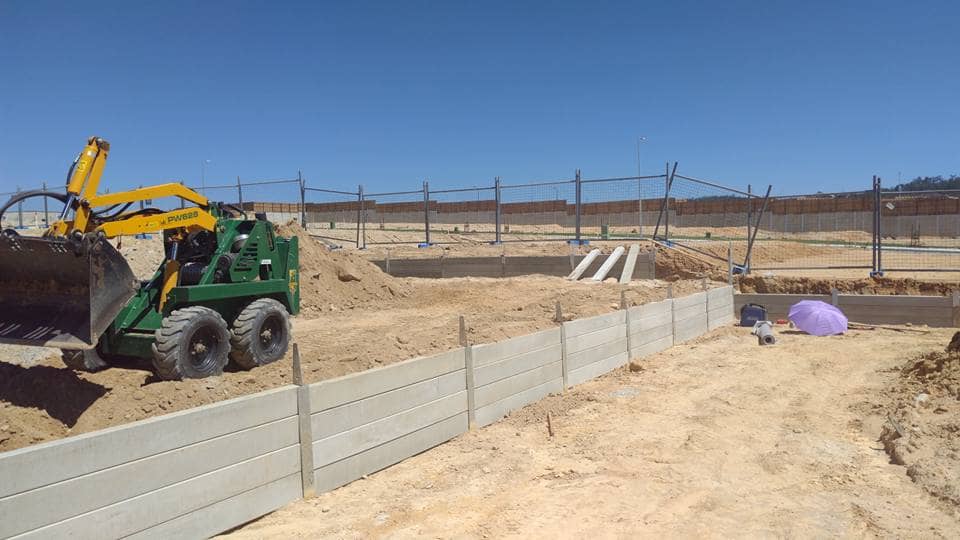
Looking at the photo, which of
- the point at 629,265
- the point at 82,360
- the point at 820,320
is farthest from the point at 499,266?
the point at 82,360

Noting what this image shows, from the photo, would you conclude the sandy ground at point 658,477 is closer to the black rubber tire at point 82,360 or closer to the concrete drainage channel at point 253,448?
the concrete drainage channel at point 253,448

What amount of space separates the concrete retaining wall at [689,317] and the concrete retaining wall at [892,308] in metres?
2.45

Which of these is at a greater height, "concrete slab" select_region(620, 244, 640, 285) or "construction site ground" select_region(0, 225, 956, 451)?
"concrete slab" select_region(620, 244, 640, 285)

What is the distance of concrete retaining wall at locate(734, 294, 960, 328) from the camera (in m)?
12.2

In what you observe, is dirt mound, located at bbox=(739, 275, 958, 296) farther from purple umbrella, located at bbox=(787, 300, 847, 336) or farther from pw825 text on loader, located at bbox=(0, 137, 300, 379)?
pw825 text on loader, located at bbox=(0, 137, 300, 379)

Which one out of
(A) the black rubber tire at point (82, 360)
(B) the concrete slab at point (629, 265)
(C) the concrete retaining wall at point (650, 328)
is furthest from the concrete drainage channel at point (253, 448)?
(B) the concrete slab at point (629, 265)

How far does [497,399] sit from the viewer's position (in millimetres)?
6855

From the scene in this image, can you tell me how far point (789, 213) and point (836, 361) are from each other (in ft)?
106

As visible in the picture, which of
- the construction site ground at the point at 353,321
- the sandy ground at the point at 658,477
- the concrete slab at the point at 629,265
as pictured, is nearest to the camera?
the sandy ground at the point at 658,477

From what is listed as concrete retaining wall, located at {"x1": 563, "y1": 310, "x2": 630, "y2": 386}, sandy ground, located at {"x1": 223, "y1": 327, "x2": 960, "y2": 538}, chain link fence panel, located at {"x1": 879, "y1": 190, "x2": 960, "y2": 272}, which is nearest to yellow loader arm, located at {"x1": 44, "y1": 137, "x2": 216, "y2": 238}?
sandy ground, located at {"x1": 223, "y1": 327, "x2": 960, "y2": 538}

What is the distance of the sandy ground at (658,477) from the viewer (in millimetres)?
4461

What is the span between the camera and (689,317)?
37.9 ft

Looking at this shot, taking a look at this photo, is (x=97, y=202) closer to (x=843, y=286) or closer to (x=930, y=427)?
(x=930, y=427)

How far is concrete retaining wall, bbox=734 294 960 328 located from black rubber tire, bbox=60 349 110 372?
11.9m
